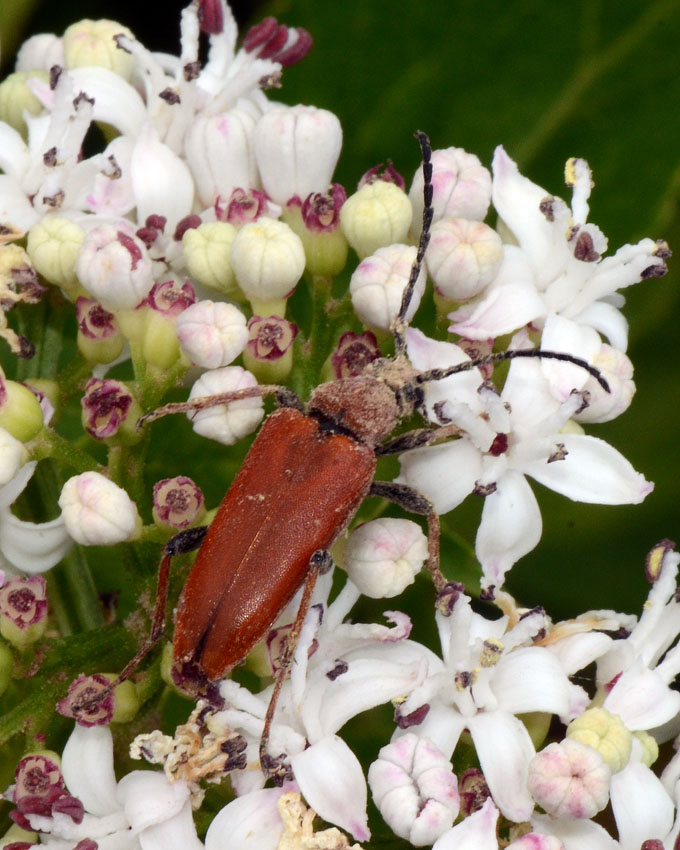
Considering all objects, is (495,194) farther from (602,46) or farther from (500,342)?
(602,46)

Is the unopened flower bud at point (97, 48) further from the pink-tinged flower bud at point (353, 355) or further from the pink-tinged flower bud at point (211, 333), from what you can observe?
the pink-tinged flower bud at point (353, 355)

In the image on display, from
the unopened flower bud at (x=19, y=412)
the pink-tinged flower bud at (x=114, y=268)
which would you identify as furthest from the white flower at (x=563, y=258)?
the unopened flower bud at (x=19, y=412)

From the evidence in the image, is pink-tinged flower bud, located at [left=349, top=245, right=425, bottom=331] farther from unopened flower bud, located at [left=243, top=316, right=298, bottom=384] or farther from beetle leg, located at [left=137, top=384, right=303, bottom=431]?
beetle leg, located at [left=137, top=384, right=303, bottom=431]

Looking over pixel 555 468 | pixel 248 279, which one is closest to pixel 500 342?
pixel 555 468

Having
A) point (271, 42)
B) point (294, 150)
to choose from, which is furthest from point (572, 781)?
point (271, 42)

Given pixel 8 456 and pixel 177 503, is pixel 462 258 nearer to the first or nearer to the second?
pixel 177 503

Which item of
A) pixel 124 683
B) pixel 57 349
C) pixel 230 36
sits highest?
pixel 230 36
